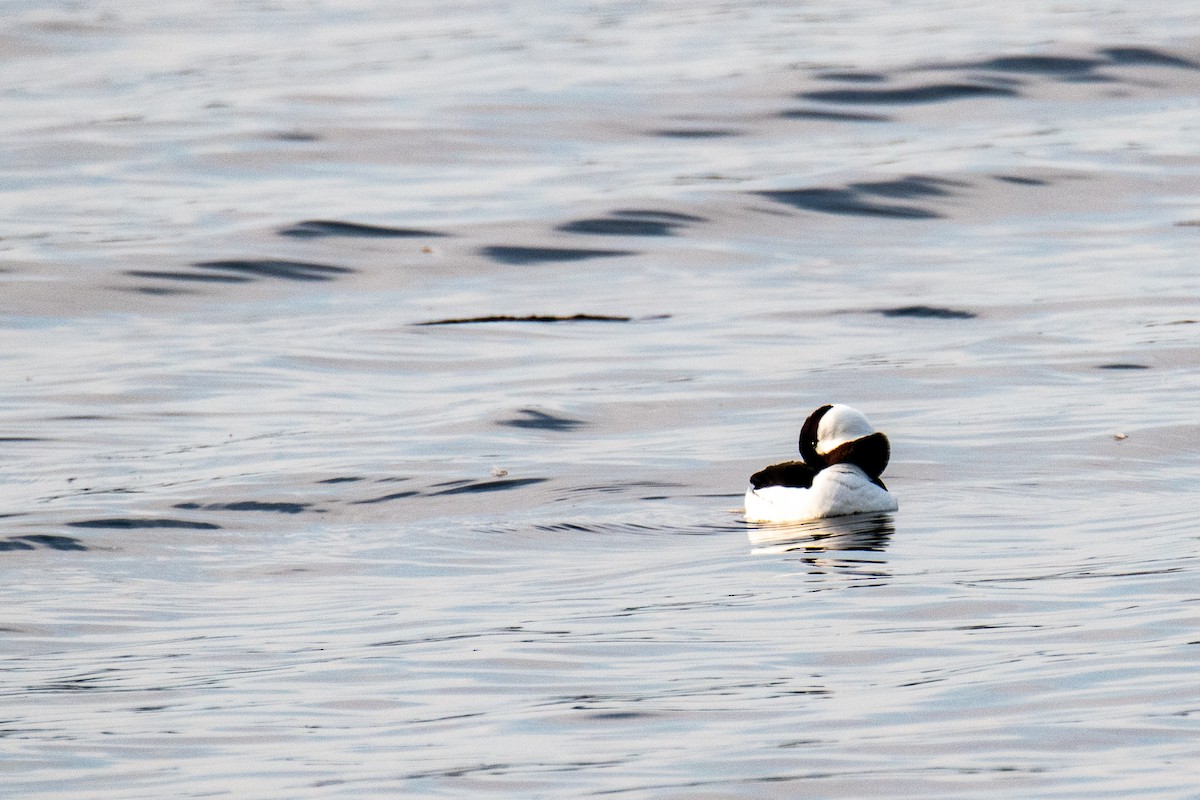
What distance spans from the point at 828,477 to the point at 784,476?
0.26 m

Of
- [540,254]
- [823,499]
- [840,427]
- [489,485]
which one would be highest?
[840,427]

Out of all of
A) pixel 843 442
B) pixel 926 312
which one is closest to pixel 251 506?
pixel 843 442

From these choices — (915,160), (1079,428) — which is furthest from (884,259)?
(1079,428)

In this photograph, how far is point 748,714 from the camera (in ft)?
23.8

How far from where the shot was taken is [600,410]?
46.4ft

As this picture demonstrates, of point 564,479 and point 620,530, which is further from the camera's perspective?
point 564,479

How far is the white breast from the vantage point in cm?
1118

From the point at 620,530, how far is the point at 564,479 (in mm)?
1304

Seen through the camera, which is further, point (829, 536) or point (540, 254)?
point (540, 254)

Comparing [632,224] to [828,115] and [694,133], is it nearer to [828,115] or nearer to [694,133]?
[694,133]

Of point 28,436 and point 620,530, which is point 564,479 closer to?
point 620,530

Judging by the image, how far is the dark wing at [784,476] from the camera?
37.0ft

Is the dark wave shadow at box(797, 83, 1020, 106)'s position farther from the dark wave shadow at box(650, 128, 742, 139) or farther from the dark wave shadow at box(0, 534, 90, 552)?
the dark wave shadow at box(0, 534, 90, 552)

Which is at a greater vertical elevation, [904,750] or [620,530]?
[904,750]
